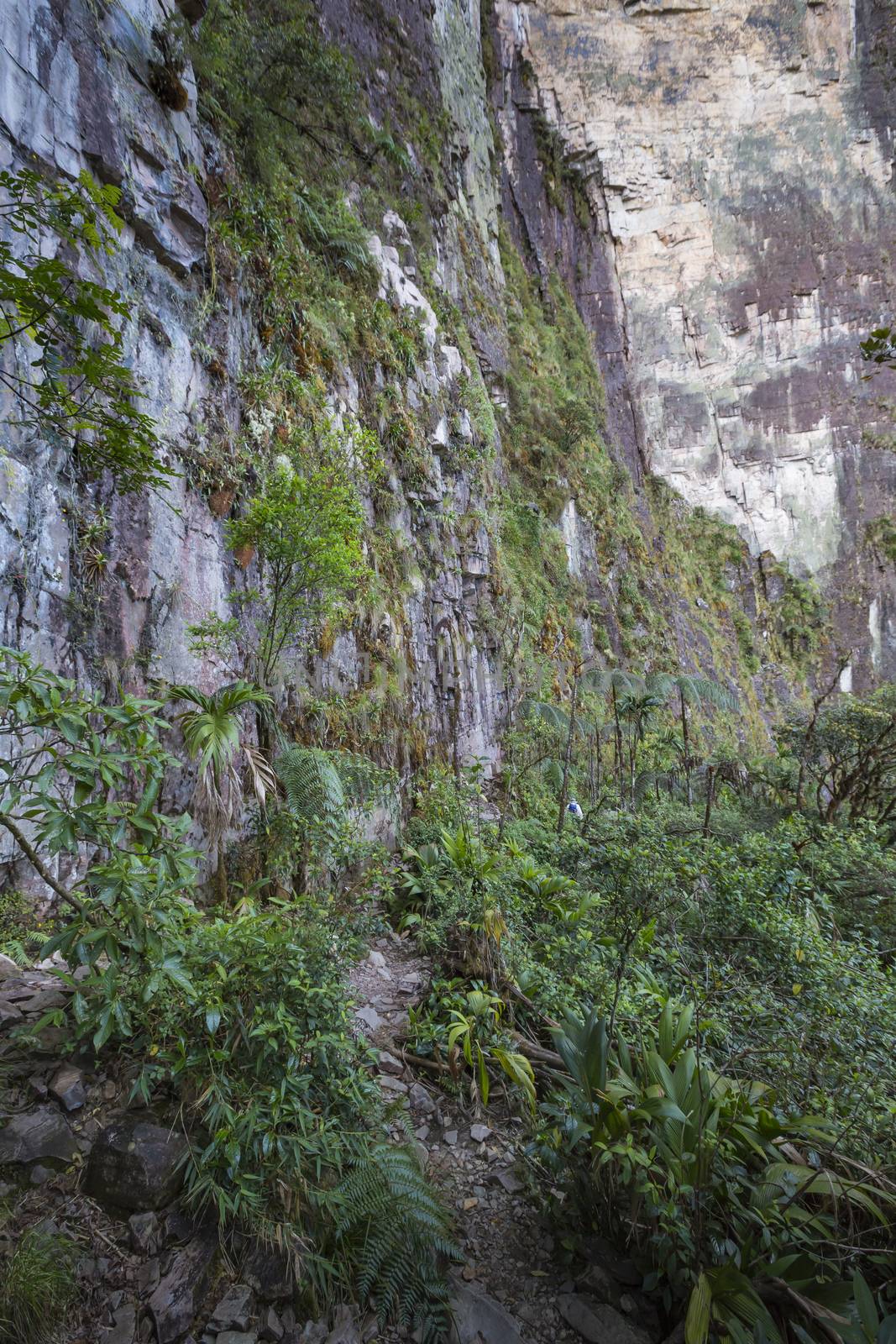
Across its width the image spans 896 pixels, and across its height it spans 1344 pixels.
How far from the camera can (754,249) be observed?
26859mm

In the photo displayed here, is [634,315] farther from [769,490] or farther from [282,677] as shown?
[282,677]

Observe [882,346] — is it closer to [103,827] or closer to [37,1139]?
[103,827]

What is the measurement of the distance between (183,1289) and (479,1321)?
3.53 feet

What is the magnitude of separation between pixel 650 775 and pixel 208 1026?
9.19 metres

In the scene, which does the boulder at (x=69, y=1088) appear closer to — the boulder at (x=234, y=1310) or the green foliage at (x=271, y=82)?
the boulder at (x=234, y=1310)

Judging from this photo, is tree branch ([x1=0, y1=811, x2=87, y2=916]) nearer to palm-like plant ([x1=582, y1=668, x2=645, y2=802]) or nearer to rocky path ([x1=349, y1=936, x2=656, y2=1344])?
rocky path ([x1=349, y1=936, x2=656, y2=1344])

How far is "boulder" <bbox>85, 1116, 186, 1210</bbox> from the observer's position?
7.41ft

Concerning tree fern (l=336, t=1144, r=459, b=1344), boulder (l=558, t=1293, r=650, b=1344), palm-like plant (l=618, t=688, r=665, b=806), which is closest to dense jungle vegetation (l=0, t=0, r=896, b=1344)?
tree fern (l=336, t=1144, r=459, b=1344)

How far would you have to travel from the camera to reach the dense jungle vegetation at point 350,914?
2.17 meters

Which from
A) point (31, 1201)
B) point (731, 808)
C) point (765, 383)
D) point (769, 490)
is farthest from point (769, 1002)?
point (765, 383)

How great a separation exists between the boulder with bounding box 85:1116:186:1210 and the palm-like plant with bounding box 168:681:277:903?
1502 millimetres

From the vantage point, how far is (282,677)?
5453 mm

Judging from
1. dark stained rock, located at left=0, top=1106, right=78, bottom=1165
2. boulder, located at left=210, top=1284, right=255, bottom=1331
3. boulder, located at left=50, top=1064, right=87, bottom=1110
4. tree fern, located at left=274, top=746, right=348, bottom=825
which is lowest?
boulder, located at left=210, top=1284, right=255, bottom=1331

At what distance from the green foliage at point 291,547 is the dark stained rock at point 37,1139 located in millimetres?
3115
